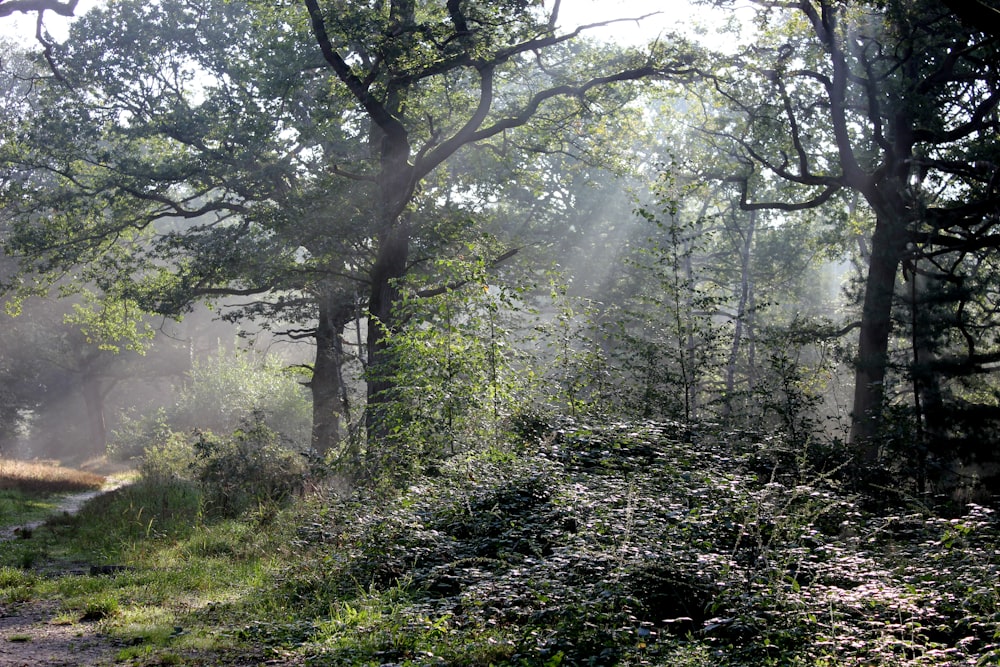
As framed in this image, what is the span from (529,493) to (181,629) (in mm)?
3227

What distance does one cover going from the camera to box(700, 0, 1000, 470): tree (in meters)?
15.5

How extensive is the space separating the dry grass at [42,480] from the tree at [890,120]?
59.2 feet

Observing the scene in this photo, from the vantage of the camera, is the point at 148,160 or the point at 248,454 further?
the point at 148,160

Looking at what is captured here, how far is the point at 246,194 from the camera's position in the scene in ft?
71.9

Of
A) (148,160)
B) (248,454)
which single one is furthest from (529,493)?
(148,160)

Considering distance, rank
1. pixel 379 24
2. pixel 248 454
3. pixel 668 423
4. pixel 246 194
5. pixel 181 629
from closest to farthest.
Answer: pixel 181 629, pixel 668 423, pixel 379 24, pixel 248 454, pixel 246 194

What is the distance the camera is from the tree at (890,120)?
50.8 ft

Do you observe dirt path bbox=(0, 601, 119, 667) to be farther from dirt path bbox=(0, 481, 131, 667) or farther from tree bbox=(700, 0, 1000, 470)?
tree bbox=(700, 0, 1000, 470)

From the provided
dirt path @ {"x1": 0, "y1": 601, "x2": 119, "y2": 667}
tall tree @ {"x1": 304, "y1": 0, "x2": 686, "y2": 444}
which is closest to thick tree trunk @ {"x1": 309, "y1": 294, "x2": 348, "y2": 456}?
tall tree @ {"x1": 304, "y1": 0, "x2": 686, "y2": 444}

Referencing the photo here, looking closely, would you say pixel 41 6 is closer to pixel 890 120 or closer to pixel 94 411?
pixel 890 120

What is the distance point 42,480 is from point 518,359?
16343 millimetres

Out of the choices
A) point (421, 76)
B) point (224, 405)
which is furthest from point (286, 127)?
point (224, 405)

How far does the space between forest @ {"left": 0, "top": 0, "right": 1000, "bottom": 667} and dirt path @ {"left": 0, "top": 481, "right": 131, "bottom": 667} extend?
0.62 feet

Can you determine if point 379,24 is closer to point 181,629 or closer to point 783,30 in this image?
point 783,30
